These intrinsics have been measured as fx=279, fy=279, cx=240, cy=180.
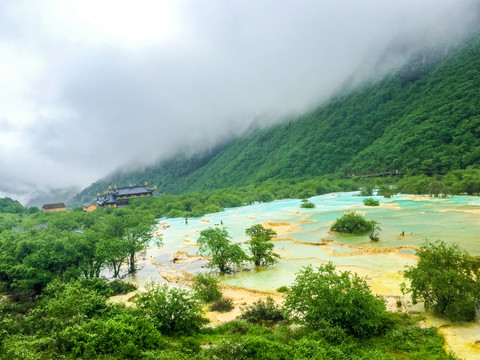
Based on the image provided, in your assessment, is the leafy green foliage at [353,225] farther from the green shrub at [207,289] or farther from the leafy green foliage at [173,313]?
the leafy green foliage at [173,313]

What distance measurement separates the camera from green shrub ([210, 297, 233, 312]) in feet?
53.1

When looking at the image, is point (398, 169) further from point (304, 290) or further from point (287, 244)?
point (304, 290)

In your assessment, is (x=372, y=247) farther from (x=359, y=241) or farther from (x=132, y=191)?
(x=132, y=191)

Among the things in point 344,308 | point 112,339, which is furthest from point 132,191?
point 344,308

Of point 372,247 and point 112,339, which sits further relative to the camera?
point 372,247

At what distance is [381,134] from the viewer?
12312cm

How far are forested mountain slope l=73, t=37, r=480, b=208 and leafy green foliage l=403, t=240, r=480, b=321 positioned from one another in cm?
A: 7745

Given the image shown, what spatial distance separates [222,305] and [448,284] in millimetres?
11318

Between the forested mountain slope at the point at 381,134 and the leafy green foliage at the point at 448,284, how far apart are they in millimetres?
77452

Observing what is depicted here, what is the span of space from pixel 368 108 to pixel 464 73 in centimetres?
4135

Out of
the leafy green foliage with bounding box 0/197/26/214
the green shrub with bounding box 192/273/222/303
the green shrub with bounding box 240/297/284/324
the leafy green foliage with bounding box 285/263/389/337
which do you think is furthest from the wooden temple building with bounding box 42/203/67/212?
the leafy green foliage with bounding box 285/263/389/337

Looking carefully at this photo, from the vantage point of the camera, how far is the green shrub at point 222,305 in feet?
53.1

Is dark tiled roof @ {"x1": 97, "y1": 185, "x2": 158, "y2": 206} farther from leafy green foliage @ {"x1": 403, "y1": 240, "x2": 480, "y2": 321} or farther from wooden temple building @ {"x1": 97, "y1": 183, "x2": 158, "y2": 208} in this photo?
leafy green foliage @ {"x1": 403, "y1": 240, "x2": 480, "y2": 321}

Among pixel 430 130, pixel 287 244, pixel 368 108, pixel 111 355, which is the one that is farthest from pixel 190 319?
pixel 368 108
